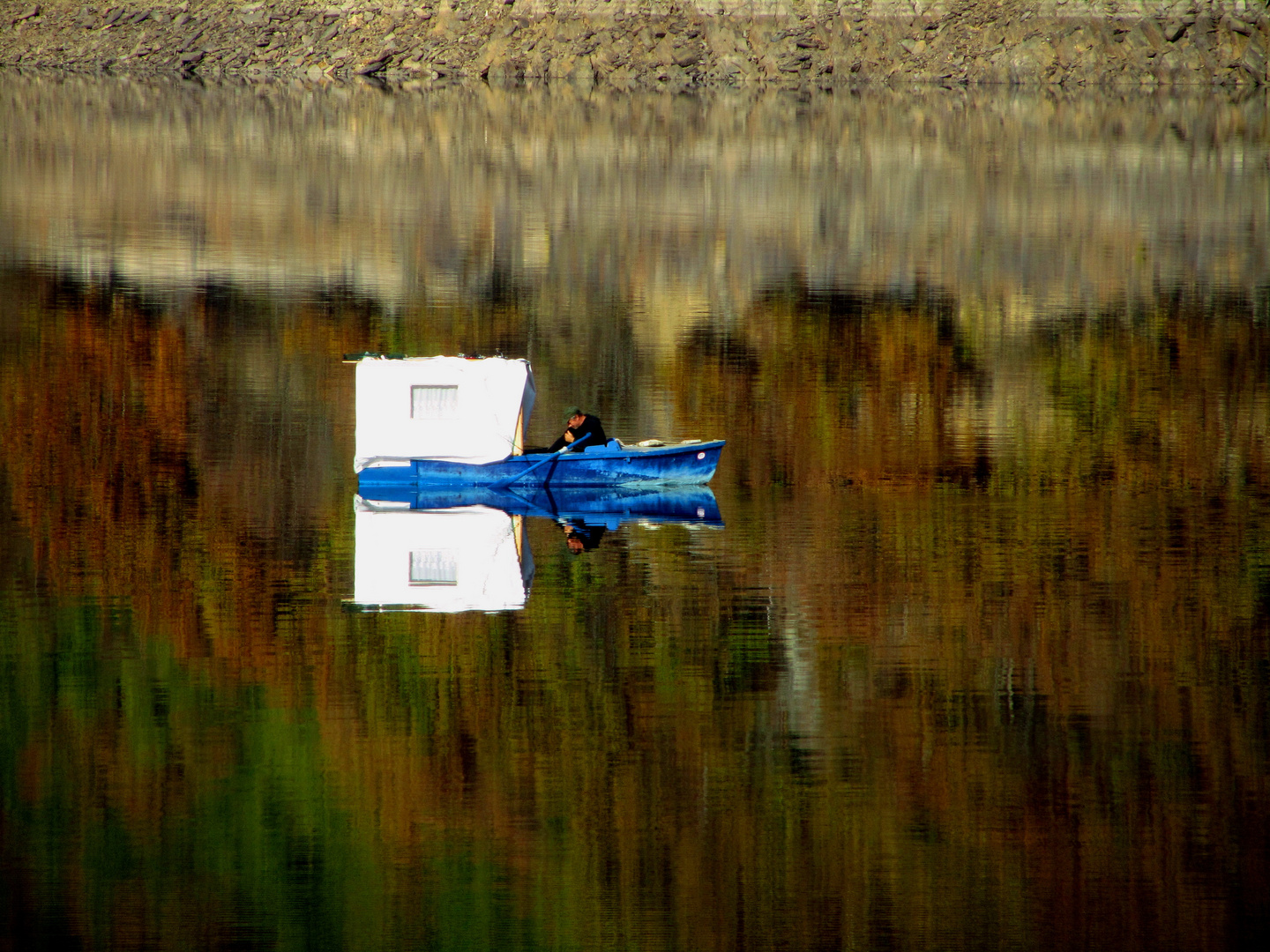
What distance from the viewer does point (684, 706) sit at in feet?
59.5

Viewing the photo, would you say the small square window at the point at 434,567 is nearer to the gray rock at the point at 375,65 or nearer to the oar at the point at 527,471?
the oar at the point at 527,471

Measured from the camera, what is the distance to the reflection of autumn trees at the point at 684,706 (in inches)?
580

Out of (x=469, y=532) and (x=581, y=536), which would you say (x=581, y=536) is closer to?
(x=581, y=536)

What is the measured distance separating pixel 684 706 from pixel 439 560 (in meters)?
5.91

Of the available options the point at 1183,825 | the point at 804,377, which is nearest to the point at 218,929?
the point at 1183,825

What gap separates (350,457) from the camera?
29.7m

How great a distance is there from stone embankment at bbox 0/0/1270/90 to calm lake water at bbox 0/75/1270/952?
101 m

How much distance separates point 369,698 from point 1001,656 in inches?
254

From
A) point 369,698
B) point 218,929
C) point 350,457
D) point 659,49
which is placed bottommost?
point 218,929

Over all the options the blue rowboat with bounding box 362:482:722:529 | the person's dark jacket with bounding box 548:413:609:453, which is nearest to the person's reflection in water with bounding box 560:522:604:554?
the blue rowboat with bounding box 362:482:722:529

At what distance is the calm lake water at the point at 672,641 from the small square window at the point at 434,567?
813mm

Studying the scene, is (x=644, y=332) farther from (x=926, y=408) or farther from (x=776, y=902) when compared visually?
(x=776, y=902)

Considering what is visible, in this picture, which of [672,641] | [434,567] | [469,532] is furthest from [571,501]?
[672,641]

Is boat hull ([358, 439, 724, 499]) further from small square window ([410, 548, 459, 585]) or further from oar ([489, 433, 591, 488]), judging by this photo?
small square window ([410, 548, 459, 585])
